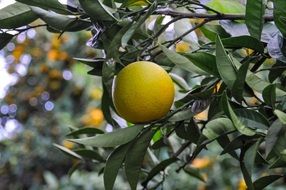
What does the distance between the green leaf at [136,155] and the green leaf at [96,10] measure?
148mm

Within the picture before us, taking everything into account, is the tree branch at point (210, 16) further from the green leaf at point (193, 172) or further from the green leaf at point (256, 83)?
the green leaf at point (193, 172)

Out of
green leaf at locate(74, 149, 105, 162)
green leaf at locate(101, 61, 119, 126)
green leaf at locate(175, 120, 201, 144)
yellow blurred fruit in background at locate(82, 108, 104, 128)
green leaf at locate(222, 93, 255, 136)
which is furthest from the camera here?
yellow blurred fruit in background at locate(82, 108, 104, 128)

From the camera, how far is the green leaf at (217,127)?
60 centimetres

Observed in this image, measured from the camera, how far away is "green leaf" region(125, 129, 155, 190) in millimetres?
658

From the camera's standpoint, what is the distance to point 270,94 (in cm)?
59

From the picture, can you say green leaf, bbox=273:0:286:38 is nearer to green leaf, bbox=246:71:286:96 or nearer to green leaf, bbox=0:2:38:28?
green leaf, bbox=246:71:286:96

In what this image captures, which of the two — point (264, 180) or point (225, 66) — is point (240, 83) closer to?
point (225, 66)

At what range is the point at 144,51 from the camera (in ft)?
2.30

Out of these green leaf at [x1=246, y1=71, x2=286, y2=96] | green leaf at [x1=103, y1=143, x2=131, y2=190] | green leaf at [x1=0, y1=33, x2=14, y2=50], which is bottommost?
green leaf at [x1=103, y1=143, x2=131, y2=190]

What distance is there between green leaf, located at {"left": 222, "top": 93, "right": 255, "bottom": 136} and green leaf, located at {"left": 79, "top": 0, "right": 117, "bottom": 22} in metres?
0.16

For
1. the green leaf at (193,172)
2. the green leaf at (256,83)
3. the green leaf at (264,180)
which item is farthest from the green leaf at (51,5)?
the green leaf at (193,172)

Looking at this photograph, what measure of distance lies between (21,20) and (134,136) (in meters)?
0.20

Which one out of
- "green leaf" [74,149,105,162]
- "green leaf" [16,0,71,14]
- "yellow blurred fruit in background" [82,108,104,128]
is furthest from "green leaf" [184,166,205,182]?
"yellow blurred fruit in background" [82,108,104,128]

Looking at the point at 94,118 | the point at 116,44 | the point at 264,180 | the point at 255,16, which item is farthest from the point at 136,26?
the point at 94,118
